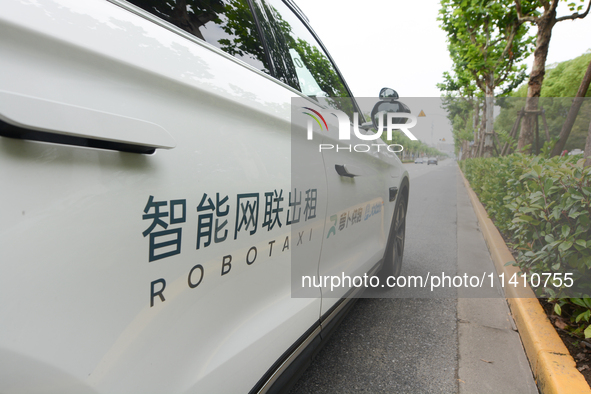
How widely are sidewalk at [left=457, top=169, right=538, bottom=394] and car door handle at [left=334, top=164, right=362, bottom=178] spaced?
1.31m

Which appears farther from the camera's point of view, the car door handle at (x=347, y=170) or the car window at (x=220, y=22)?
the car door handle at (x=347, y=170)

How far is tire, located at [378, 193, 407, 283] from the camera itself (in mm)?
3064

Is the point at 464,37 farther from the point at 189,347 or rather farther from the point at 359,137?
the point at 189,347

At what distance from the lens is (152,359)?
842 millimetres

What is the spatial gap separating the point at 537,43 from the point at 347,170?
6819 mm

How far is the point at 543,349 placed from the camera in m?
2.09

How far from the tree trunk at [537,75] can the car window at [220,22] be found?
6948mm

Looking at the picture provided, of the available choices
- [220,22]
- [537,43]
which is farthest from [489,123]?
[220,22]

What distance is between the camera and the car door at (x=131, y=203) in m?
0.60

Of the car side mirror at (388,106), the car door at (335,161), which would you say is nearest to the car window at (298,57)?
the car door at (335,161)

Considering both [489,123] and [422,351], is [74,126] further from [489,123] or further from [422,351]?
[489,123]

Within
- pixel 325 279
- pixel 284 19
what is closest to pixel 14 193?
pixel 325 279

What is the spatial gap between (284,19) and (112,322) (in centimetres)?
163

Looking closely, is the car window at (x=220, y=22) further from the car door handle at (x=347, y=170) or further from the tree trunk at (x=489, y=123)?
the tree trunk at (x=489, y=123)
